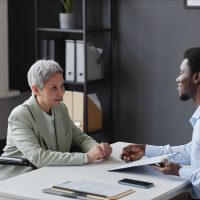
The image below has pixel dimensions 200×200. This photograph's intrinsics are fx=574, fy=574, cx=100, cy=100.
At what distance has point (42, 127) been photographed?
9.95ft

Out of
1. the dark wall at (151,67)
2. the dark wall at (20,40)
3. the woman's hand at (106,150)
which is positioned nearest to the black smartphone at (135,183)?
the woman's hand at (106,150)

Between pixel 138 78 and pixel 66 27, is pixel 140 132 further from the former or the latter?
pixel 66 27

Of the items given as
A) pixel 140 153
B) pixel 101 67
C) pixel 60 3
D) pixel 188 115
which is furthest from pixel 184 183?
pixel 60 3

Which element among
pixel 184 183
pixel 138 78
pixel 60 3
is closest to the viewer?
pixel 184 183

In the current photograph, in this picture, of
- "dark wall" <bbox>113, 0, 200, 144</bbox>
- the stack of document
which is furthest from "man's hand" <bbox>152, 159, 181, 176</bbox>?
"dark wall" <bbox>113, 0, 200, 144</bbox>

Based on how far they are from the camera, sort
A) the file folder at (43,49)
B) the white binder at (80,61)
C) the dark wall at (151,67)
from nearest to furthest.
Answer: the dark wall at (151,67)
the white binder at (80,61)
the file folder at (43,49)

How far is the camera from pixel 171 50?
473 cm

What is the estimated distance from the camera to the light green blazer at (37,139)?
2.84m

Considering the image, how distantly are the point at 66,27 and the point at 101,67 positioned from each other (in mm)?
460

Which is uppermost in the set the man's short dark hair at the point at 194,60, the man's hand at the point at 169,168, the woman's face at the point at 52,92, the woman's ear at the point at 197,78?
the man's short dark hair at the point at 194,60

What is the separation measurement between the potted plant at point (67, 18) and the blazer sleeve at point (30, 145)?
2040 millimetres

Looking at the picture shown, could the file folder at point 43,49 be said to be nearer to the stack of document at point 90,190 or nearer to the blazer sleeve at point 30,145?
the blazer sleeve at point 30,145

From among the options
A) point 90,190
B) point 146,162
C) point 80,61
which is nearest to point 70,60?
point 80,61

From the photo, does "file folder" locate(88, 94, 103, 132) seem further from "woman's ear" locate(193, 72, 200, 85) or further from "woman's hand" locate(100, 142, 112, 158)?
"woman's ear" locate(193, 72, 200, 85)
